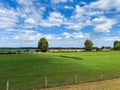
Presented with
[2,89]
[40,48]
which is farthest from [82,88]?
[40,48]

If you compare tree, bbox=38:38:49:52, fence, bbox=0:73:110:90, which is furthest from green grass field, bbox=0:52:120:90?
tree, bbox=38:38:49:52

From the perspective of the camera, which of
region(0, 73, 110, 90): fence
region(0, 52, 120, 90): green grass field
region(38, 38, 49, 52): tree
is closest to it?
region(0, 73, 110, 90): fence

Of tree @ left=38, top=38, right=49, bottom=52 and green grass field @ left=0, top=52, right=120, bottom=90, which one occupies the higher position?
tree @ left=38, top=38, right=49, bottom=52

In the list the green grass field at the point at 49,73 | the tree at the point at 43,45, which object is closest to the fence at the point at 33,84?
the green grass field at the point at 49,73

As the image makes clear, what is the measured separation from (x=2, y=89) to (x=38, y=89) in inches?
182

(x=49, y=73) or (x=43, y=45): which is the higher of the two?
(x=43, y=45)

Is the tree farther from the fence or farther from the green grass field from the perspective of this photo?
the fence

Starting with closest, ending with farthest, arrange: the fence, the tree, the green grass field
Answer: the fence → the green grass field → the tree

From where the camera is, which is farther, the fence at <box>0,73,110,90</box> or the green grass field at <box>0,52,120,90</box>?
the green grass field at <box>0,52,120,90</box>

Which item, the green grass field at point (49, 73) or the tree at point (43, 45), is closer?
the green grass field at point (49, 73)

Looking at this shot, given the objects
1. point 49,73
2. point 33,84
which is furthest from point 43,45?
point 33,84

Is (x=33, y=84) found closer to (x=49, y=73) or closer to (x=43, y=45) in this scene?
(x=49, y=73)

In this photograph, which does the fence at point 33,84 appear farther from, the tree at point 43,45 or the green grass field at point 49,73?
the tree at point 43,45

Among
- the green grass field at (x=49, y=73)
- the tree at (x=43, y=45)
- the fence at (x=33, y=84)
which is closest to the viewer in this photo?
the fence at (x=33, y=84)
